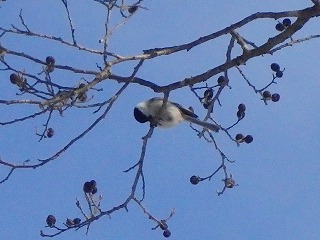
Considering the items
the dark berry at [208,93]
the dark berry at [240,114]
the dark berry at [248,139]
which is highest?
the dark berry at [208,93]

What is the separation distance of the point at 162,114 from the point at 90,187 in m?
1.69

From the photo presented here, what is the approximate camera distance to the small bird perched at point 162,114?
20.7 ft

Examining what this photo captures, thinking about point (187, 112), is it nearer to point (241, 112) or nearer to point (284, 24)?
point (241, 112)

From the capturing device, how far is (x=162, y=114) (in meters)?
6.25

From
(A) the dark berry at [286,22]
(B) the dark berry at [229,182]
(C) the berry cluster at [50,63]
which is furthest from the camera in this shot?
(B) the dark berry at [229,182]

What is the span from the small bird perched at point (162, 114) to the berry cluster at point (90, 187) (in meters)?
1.37

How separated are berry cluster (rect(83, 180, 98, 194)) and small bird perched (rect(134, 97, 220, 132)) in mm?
1372

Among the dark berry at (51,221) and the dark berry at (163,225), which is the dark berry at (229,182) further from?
the dark berry at (51,221)

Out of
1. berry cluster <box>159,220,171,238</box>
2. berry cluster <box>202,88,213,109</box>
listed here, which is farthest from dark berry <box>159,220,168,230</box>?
berry cluster <box>202,88,213,109</box>

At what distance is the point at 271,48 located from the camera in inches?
179

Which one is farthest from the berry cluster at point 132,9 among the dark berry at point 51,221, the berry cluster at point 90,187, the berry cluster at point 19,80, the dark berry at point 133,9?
the dark berry at point 51,221

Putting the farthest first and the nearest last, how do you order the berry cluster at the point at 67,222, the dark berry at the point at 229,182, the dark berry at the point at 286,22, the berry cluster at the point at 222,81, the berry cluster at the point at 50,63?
the dark berry at the point at 229,182 → the berry cluster at the point at 222,81 → the dark berry at the point at 286,22 → the berry cluster at the point at 67,222 → the berry cluster at the point at 50,63

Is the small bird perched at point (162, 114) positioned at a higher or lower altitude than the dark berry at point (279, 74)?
higher

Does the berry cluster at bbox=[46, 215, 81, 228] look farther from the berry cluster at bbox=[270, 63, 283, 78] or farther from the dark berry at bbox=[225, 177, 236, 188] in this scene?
the berry cluster at bbox=[270, 63, 283, 78]
